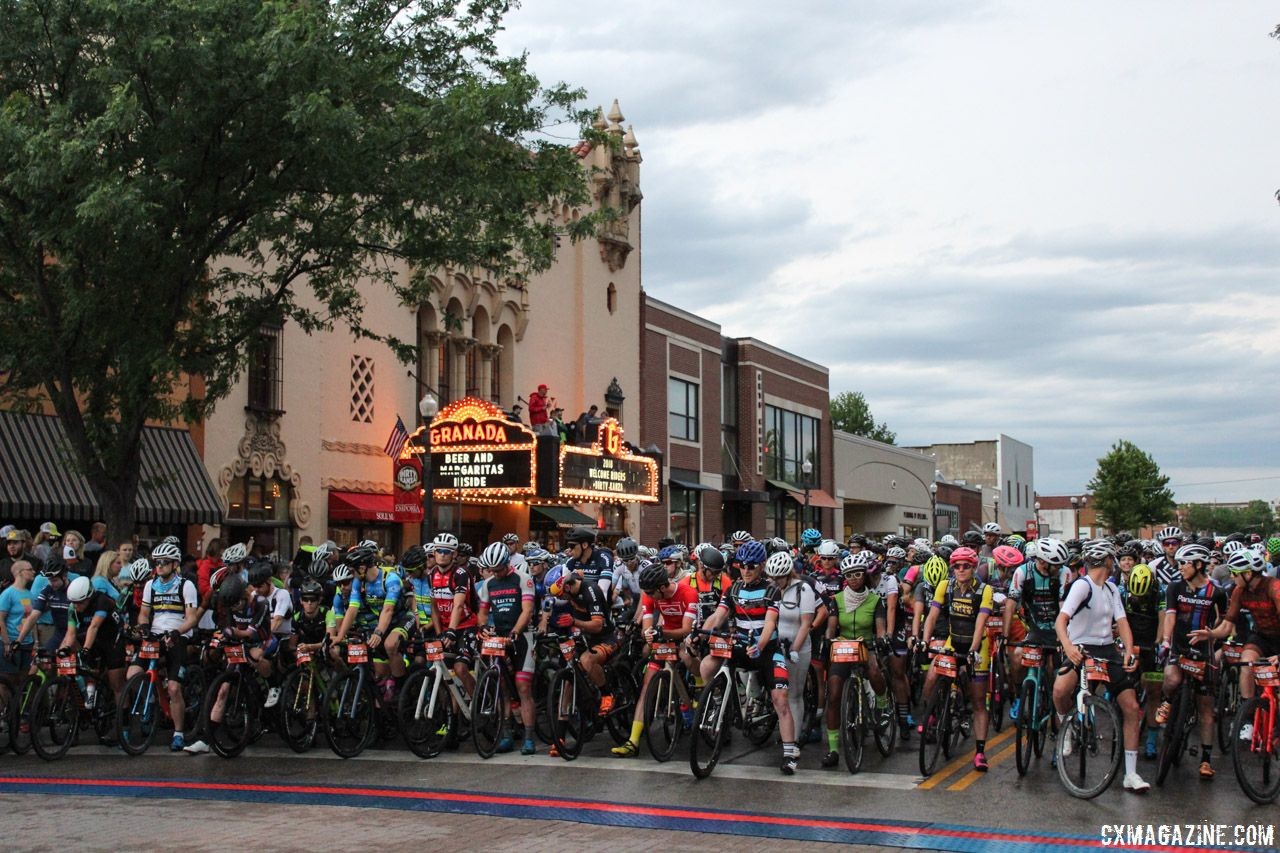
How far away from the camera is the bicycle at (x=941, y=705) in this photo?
37.4 ft

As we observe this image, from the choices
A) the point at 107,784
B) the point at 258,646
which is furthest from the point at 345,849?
the point at 258,646

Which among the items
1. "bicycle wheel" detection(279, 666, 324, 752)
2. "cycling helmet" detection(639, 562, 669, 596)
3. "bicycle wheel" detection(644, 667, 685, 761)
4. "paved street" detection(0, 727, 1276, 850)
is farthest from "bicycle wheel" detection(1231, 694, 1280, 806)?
"bicycle wheel" detection(279, 666, 324, 752)

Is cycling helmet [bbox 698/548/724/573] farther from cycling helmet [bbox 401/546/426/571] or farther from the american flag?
the american flag

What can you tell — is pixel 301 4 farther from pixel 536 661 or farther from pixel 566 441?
pixel 566 441

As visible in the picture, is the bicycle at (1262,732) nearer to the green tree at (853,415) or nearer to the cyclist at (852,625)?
the cyclist at (852,625)

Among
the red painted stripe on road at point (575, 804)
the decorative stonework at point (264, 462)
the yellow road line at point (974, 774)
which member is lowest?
the red painted stripe on road at point (575, 804)

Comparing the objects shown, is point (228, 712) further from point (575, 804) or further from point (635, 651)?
point (575, 804)

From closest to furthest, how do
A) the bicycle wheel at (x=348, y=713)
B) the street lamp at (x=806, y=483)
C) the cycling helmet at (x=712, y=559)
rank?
the bicycle wheel at (x=348, y=713), the cycling helmet at (x=712, y=559), the street lamp at (x=806, y=483)

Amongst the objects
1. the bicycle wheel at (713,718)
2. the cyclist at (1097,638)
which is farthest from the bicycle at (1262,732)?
the bicycle wheel at (713,718)

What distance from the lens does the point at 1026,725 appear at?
1150 cm

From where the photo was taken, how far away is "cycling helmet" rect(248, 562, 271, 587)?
44.7 feet

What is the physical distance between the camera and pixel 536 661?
13211 millimetres

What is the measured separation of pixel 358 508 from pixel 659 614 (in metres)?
16.3

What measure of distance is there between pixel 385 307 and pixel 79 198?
14.3m
